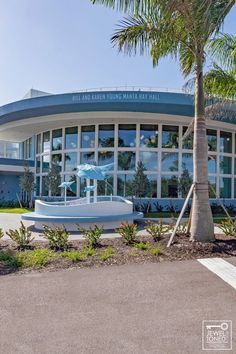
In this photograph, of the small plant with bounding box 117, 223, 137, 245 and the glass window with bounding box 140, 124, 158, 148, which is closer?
the small plant with bounding box 117, 223, 137, 245

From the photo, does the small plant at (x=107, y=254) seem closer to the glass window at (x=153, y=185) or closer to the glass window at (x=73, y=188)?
the glass window at (x=153, y=185)

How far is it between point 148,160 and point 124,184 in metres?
2.25

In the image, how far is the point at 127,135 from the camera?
2148 cm

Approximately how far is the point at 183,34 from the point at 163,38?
581 millimetres

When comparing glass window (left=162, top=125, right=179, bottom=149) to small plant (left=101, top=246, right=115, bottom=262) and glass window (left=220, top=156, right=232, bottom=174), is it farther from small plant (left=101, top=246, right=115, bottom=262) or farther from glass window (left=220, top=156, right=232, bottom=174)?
small plant (left=101, top=246, right=115, bottom=262)

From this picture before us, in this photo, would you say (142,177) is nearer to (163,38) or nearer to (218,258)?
(163,38)

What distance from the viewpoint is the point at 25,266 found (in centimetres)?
712

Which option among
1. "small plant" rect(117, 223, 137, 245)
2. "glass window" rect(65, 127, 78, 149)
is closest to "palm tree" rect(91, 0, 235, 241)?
"small plant" rect(117, 223, 137, 245)

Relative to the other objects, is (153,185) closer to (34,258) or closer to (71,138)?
(71,138)

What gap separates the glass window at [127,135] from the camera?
21375mm

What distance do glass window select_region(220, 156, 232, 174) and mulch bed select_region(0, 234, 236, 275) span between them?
14.0 metres

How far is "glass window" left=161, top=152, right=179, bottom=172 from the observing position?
21.4 meters

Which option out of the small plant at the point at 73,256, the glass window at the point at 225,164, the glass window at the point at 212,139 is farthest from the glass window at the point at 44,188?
the small plant at the point at 73,256

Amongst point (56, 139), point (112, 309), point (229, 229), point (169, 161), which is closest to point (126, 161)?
point (169, 161)
